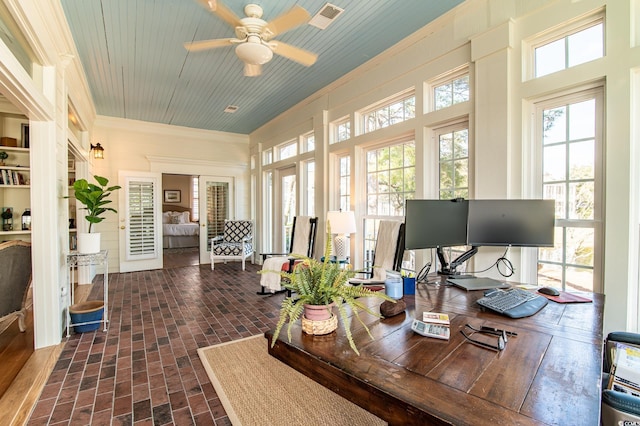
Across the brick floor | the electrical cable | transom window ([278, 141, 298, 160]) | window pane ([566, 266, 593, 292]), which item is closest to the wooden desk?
window pane ([566, 266, 593, 292])

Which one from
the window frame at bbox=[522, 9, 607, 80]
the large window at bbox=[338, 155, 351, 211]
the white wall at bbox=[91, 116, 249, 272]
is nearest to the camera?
the window frame at bbox=[522, 9, 607, 80]

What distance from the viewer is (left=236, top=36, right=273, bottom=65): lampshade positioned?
271 centimetres

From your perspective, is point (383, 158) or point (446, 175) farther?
point (383, 158)

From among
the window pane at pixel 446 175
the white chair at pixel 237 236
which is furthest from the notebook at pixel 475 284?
the white chair at pixel 237 236

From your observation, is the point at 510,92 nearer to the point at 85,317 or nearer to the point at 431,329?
the point at 431,329

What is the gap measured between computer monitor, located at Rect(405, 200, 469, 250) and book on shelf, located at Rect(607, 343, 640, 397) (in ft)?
3.47

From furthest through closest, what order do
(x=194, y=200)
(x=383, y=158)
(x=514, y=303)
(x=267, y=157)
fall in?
1. (x=194, y=200)
2. (x=267, y=157)
3. (x=383, y=158)
4. (x=514, y=303)

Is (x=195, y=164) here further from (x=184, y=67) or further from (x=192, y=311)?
(x=192, y=311)

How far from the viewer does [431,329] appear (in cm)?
122

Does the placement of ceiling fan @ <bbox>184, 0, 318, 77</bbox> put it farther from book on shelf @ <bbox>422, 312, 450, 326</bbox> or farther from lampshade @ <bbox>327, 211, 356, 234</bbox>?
book on shelf @ <bbox>422, 312, 450, 326</bbox>

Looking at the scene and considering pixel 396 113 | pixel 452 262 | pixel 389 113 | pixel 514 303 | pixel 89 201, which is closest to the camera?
pixel 514 303

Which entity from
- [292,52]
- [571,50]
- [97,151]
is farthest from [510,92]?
[97,151]

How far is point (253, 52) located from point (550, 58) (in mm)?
2484

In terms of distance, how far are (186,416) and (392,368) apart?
5.33ft
